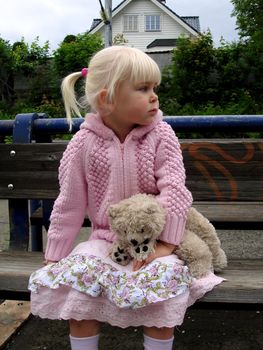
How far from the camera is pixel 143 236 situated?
1971 mm

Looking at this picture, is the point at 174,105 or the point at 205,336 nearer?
the point at 205,336

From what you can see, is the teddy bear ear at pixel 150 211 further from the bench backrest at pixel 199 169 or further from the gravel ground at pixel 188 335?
the gravel ground at pixel 188 335

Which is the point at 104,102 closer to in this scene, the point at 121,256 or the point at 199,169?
the point at 121,256

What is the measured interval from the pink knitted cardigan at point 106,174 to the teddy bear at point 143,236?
118 mm

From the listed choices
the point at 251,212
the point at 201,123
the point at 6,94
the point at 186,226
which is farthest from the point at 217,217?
Result: the point at 6,94

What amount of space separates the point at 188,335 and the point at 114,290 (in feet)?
3.68

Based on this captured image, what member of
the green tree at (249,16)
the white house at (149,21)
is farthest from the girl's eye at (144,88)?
the white house at (149,21)

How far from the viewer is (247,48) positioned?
64.6 feet

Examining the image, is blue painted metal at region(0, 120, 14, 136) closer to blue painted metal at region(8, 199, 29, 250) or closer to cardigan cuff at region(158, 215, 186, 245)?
blue painted metal at region(8, 199, 29, 250)

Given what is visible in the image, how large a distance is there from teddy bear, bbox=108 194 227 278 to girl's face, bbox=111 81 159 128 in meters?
0.32

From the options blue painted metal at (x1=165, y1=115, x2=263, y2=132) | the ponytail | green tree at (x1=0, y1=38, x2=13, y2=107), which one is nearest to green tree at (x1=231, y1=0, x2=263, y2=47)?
green tree at (x1=0, y1=38, x2=13, y2=107)

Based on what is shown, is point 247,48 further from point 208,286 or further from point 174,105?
point 208,286

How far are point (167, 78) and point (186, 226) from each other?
17808 mm

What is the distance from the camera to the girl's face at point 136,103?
7.02 ft
